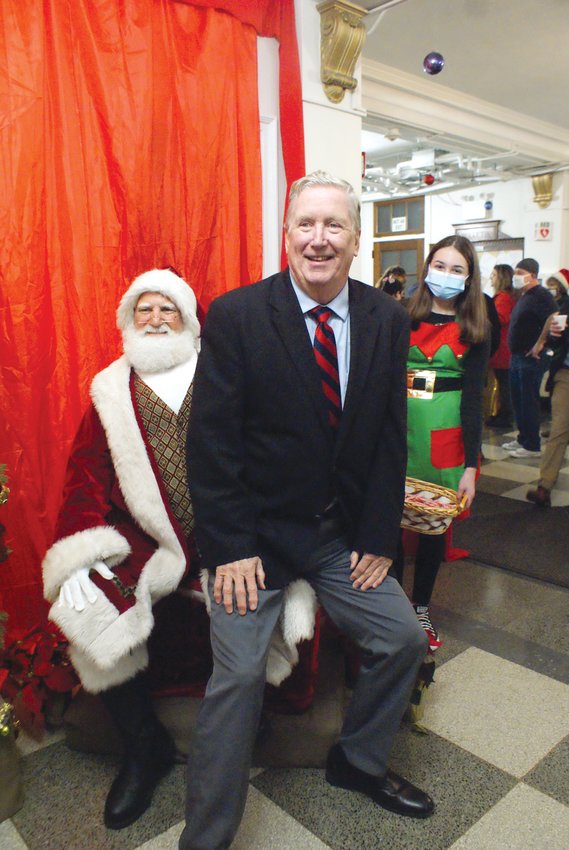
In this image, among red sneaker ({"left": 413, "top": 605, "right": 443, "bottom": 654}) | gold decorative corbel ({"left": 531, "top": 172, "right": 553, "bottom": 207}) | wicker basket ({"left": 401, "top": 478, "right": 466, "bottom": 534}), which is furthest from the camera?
gold decorative corbel ({"left": 531, "top": 172, "right": 553, "bottom": 207})

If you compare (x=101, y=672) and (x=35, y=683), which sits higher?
(x=101, y=672)

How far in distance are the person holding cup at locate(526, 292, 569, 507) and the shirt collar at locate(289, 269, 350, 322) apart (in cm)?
240

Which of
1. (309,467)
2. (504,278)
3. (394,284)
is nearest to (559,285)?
(504,278)

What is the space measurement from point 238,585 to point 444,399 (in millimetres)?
1141

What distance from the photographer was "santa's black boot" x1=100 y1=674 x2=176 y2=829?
163 centimetres

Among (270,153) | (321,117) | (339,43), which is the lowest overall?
(270,153)

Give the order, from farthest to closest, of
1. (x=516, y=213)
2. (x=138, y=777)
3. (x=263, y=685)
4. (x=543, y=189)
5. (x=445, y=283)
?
(x=516, y=213) → (x=543, y=189) → (x=445, y=283) → (x=138, y=777) → (x=263, y=685)

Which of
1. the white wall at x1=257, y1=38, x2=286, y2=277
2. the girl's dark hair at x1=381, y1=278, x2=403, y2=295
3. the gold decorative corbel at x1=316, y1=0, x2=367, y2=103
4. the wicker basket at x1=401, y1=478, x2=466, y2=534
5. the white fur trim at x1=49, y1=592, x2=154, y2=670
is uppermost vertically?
the gold decorative corbel at x1=316, y1=0, x2=367, y2=103

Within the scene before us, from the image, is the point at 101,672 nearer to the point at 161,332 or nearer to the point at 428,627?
the point at 161,332

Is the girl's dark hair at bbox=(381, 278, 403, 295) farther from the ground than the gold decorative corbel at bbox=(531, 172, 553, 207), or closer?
closer

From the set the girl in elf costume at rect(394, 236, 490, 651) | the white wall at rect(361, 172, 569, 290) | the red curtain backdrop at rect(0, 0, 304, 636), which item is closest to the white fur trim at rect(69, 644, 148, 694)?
the red curtain backdrop at rect(0, 0, 304, 636)

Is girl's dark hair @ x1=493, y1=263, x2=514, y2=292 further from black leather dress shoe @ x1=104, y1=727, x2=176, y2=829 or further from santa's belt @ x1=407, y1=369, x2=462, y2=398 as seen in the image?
black leather dress shoe @ x1=104, y1=727, x2=176, y2=829

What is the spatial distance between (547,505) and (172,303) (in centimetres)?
295

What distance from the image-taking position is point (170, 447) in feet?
5.92
